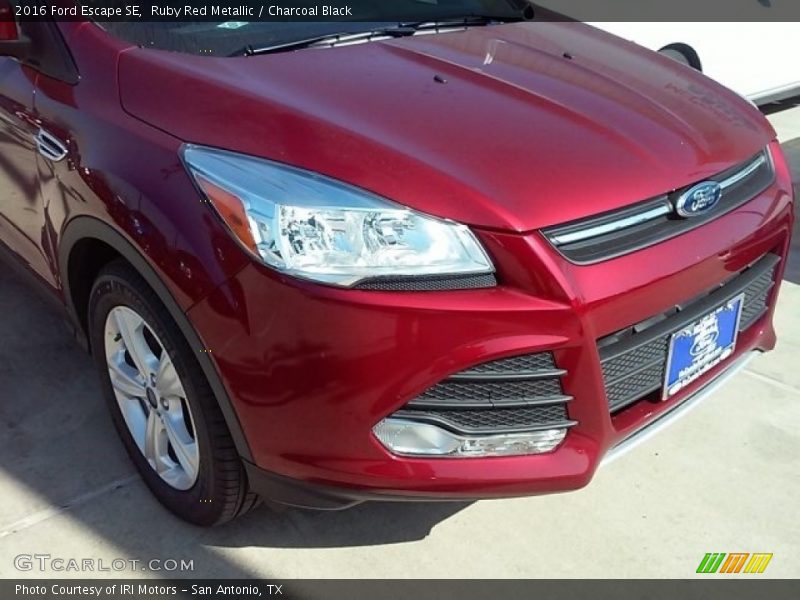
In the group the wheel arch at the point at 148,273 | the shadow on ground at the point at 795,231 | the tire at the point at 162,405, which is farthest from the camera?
the shadow on ground at the point at 795,231

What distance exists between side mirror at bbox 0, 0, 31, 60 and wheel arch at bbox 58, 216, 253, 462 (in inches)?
20.5

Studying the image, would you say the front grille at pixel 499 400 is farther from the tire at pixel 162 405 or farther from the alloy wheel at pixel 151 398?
the alloy wheel at pixel 151 398

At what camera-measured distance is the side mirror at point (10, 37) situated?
2453 mm

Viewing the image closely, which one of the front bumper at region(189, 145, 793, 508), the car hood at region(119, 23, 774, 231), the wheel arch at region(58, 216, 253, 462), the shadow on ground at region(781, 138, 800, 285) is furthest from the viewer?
the shadow on ground at region(781, 138, 800, 285)

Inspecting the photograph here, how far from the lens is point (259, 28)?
253 centimetres

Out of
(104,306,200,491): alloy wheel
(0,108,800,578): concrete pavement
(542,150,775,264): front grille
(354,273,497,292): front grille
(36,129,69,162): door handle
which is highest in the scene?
(36,129,69,162): door handle

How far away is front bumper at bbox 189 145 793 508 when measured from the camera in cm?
179

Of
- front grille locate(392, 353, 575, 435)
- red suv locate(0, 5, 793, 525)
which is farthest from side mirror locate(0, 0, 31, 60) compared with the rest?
front grille locate(392, 353, 575, 435)

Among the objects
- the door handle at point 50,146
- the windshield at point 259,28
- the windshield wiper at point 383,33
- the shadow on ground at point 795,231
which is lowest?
the shadow on ground at point 795,231

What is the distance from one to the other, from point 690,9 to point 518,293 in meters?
3.76

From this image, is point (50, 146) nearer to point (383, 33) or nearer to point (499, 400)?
point (383, 33)

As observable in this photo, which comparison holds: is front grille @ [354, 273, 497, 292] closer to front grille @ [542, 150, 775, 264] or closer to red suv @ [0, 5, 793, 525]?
red suv @ [0, 5, 793, 525]

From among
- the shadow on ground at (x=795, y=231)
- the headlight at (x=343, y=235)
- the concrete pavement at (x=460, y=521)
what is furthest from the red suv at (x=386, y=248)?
the shadow on ground at (x=795, y=231)

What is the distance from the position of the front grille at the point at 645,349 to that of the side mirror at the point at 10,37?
1.77 meters
